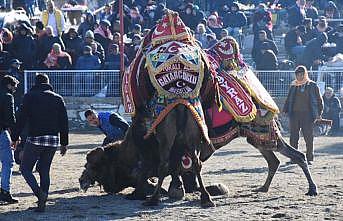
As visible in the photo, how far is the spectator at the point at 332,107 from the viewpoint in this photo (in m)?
24.2

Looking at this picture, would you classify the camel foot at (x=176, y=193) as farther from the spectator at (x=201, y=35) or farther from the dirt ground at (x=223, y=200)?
the spectator at (x=201, y=35)

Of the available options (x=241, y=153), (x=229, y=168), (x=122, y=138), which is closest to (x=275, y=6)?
(x=241, y=153)

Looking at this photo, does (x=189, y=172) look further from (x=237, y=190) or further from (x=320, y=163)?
(x=320, y=163)

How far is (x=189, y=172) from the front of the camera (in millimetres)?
14188

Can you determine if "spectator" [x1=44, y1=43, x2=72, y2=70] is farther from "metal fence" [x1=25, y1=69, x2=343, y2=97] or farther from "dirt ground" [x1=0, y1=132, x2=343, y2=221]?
"dirt ground" [x1=0, y1=132, x2=343, y2=221]

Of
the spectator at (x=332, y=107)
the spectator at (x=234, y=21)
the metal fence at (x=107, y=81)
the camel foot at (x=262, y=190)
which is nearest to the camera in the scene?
the camel foot at (x=262, y=190)

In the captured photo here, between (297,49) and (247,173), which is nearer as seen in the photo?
(247,173)

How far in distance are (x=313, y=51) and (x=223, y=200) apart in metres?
12.9

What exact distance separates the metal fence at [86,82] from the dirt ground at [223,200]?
622cm

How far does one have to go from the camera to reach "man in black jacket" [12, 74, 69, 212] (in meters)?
13.2

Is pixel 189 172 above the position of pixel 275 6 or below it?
below

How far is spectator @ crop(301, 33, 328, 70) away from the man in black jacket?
45.1ft

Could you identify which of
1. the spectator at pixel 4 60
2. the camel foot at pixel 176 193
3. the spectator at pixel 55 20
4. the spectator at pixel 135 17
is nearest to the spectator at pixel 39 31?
the spectator at pixel 4 60

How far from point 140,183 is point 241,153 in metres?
6.23
